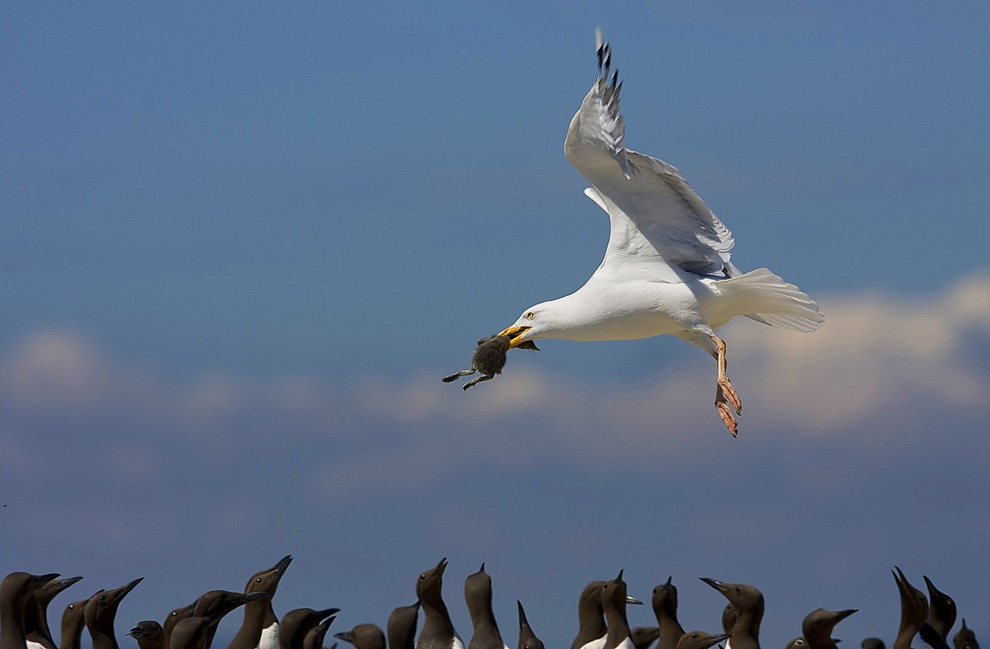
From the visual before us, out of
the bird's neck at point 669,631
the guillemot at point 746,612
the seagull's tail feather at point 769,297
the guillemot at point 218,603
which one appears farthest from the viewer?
the seagull's tail feather at point 769,297

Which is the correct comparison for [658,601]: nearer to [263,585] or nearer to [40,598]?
[263,585]

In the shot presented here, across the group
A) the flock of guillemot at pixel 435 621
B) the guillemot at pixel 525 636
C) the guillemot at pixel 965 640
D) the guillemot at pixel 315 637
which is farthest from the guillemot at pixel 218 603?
the guillemot at pixel 965 640

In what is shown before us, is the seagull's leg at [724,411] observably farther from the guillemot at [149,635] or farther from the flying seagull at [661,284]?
the guillemot at [149,635]

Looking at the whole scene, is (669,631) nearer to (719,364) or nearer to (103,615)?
(719,364)

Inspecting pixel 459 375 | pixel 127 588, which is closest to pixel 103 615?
pixel 127 588

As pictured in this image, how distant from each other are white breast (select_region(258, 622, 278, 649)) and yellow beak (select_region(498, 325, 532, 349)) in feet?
11.6

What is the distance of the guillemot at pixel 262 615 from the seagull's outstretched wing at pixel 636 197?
14.3 ft

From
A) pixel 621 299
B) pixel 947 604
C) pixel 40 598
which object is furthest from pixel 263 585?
pixel 947 604

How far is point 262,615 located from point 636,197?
513 cm

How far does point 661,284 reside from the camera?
15.3m

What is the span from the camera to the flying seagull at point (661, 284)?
14.9 m

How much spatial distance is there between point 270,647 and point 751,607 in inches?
167

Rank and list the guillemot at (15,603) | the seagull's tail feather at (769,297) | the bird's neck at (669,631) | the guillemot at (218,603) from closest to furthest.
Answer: the guillemot at (218,603) → the guillemot at (15,603) → the bird's neck at (669,631) → the seagull's tail feather at (769,297)

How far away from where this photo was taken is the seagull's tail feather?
49.3ft
